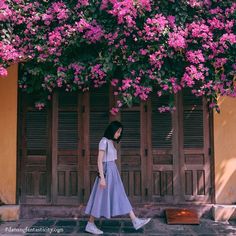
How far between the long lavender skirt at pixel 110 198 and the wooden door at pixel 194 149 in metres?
1.52

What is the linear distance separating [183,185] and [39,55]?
142 inches

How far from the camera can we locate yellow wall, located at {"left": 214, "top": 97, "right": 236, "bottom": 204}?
748 centimetres

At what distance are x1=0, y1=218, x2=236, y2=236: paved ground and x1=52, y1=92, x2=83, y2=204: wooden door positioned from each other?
0.53m

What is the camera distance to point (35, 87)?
689 cm

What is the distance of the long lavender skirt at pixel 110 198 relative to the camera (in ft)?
21.5

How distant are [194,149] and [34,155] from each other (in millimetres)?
3090

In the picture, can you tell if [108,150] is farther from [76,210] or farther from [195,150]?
[195,150]

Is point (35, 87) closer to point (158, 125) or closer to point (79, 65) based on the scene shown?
point (79, 65)

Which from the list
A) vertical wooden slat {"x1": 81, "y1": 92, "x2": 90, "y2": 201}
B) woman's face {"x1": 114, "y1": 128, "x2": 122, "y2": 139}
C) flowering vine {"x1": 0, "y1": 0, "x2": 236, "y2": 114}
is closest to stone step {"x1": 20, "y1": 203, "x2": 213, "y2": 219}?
vertical wooden slat {"x1": 81, "y1": 92, "x2": 90, "y2": 201}

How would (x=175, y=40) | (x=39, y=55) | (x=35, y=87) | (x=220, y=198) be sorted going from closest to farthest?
(x=175, y=40), (x=39, y=55), (x=35, y=87), (x=220, y=198)

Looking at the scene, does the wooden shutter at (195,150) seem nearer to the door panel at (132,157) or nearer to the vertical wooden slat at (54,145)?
the door panel at (132,157)

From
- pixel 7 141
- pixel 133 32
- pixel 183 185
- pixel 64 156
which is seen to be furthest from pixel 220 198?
pixel 7 141

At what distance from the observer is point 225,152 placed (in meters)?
7.50

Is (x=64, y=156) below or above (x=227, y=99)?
below
